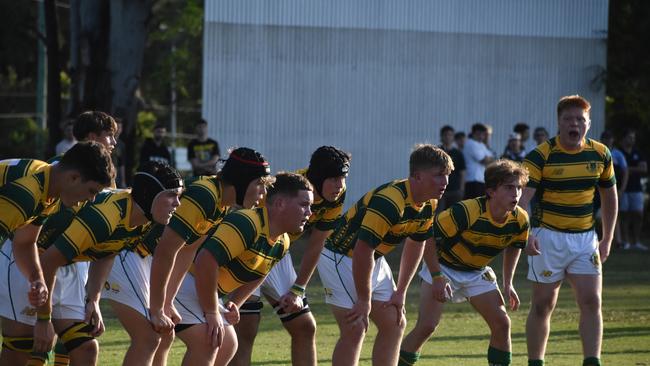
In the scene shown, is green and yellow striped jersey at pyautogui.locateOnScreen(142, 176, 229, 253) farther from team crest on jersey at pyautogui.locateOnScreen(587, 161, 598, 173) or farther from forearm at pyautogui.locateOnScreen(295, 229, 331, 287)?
team crest on jersey at pyautogui.locateOnScreen(587, 161, 598, 173)

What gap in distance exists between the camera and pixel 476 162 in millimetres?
20891

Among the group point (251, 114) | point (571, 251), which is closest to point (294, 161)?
point (251, 114)

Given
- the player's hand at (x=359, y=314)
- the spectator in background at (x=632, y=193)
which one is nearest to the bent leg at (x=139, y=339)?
the player's hand at (x=359, y=314)

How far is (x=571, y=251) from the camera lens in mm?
9570

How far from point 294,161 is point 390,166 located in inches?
84.8

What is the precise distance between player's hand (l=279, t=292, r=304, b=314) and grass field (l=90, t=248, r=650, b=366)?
1731 mm

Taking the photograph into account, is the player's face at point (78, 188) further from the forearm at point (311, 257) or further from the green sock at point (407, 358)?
the green sock at point (407, 358)

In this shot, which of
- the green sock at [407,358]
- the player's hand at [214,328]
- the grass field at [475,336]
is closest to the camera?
the player's hand at [214,328]

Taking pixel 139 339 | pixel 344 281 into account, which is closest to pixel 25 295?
pixel 139 339

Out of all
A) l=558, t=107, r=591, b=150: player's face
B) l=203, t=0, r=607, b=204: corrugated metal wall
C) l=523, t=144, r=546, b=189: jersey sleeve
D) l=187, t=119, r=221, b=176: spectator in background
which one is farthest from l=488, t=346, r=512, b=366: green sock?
l=203, t=0, r=607, b=204: corrugated metal wall

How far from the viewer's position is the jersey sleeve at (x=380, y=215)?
318 inches

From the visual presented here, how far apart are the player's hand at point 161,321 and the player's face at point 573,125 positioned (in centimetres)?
393

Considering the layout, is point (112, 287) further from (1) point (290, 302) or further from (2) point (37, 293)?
(1) point (290, 302)

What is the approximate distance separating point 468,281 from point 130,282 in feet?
8.92
